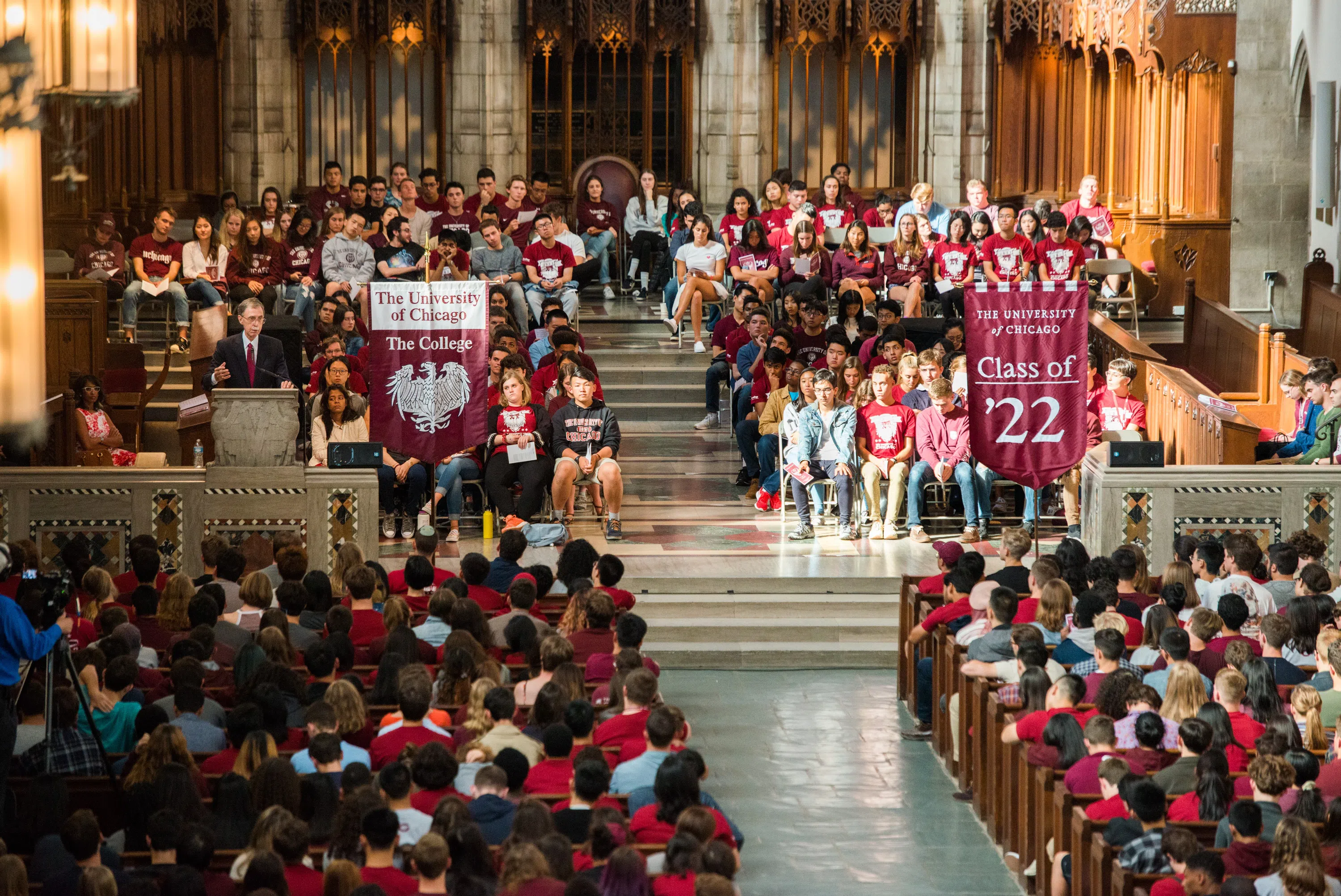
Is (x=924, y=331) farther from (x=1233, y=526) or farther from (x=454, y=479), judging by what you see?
(x=454, y=479)

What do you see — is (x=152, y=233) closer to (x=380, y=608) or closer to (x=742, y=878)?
(x=380, y=608)

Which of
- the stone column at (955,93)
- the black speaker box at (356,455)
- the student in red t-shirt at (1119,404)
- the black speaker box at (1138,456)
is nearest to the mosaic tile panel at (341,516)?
the black speaker box at (356,455)

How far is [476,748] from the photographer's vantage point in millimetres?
7930

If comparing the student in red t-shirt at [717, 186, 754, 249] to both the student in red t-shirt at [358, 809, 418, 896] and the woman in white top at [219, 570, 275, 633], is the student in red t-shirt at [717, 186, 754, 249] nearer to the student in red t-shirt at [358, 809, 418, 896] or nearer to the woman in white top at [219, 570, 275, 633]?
the woman in white top at [219, 570, 275, 633]

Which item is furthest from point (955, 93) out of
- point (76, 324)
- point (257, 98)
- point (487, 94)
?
point (76, 324)

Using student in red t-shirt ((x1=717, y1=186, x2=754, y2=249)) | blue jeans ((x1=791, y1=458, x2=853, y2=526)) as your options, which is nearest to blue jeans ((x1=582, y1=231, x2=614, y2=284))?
student in red t-shirt ((x1=717, y1=186, x2=754, y2=249))

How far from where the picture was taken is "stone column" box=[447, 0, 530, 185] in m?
23.7

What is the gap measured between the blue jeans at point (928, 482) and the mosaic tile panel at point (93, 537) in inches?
240

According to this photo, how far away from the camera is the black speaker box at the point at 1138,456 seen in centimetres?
1335

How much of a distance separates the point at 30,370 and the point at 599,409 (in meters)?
9.15

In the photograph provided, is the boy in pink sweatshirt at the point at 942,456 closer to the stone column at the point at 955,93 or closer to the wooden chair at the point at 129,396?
the wooden chair at the point at 129,396

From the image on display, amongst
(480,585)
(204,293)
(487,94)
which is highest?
(487,94)

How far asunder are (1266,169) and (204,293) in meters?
11.7

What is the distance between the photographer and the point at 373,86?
23938 mm
